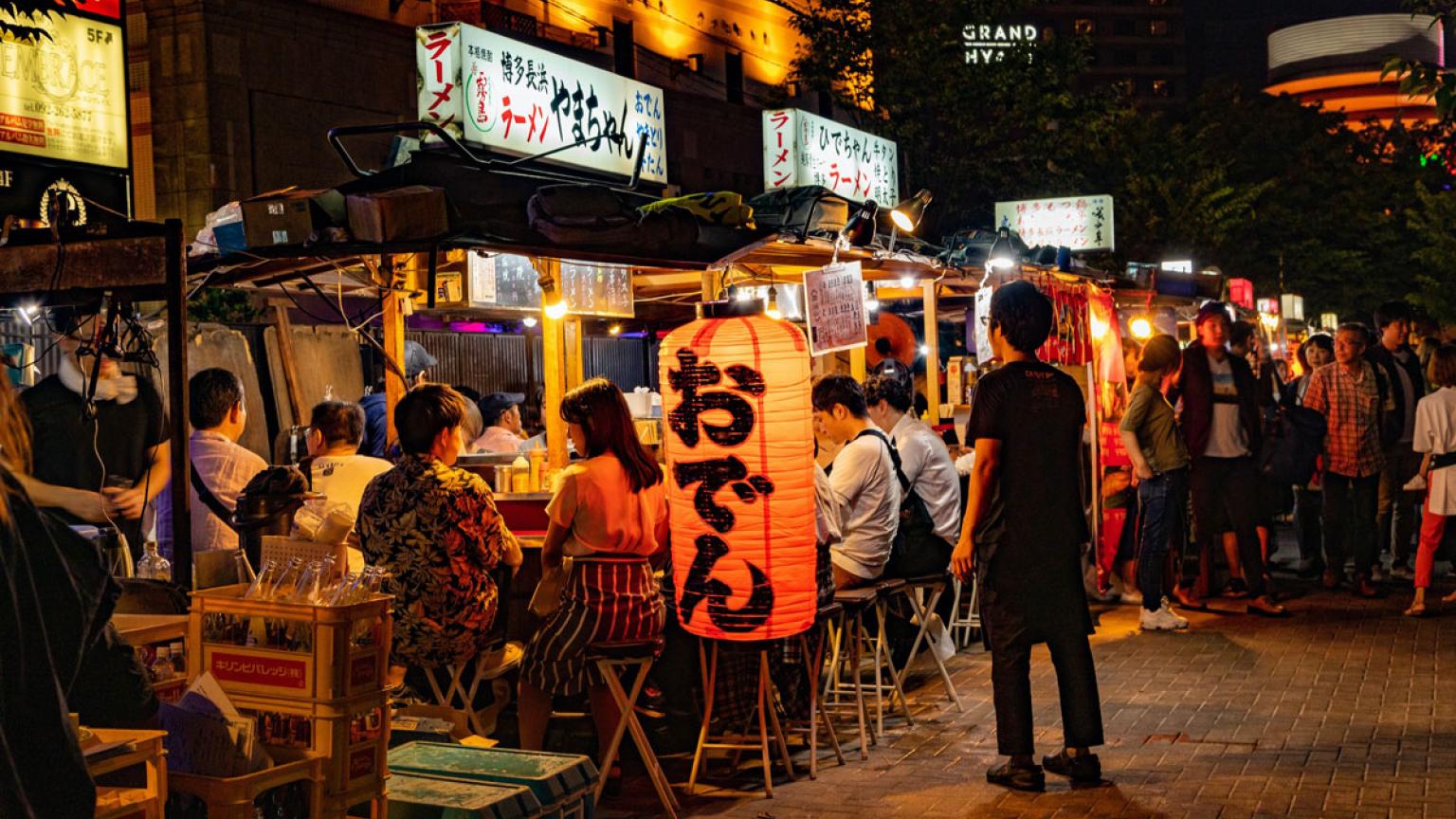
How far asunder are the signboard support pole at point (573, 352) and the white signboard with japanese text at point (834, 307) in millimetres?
1744

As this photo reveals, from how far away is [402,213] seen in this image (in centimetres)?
691

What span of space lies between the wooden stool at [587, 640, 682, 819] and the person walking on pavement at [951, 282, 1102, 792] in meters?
1.61

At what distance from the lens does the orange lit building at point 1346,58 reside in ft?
359

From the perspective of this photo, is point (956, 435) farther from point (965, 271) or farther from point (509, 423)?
point (509, 423)

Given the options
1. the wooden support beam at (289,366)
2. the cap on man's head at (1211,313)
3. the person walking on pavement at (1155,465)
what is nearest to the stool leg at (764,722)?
the person walking on pavement at (1155,465)

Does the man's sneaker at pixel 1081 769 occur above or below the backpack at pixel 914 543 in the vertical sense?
below

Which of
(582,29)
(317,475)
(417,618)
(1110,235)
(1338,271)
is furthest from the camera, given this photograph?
(1338,271)

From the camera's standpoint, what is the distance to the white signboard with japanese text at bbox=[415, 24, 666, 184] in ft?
29.9

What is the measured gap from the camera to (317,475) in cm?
767

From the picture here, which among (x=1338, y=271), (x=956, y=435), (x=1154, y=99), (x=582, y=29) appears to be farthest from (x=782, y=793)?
(x=1154, y=99)

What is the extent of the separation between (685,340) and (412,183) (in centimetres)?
167

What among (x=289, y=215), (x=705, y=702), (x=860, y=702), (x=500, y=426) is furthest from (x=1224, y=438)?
(x=289, y=215)

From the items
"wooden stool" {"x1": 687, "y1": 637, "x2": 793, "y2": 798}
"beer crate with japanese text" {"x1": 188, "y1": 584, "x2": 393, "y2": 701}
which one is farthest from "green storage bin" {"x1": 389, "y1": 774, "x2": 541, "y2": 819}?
"wooden stool" {"x1": 687, "y1": 637, "x2": 793, "y2": 798}

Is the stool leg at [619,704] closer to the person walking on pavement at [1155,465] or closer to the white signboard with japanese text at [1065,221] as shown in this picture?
the person walking on pavement at [1155,465]
